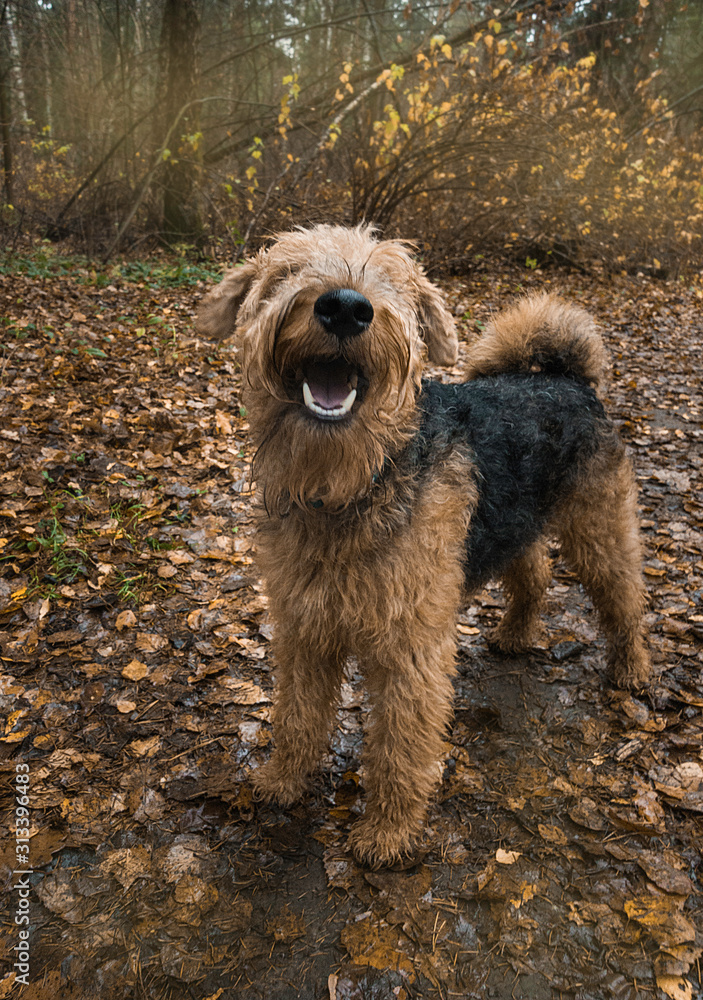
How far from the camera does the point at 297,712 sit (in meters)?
2.54

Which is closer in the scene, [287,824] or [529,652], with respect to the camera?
[287,824]

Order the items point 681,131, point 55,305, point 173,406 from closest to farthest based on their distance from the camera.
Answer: point 173,406
point 55,305
point 681,131

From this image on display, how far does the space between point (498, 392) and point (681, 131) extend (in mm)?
16056

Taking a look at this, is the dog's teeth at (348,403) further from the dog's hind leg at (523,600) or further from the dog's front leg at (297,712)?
the dog's hind leg at (523,600)

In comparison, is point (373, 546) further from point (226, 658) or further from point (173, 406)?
point (173, 406)

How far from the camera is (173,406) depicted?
5.43 metres

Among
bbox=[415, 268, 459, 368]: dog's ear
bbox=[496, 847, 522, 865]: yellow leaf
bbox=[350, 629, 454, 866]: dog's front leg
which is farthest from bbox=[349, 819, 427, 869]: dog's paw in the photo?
bbox=[415, 268, 459, 368]: dog's ear

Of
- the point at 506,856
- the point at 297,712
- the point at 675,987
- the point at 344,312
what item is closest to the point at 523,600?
the point at 506,856

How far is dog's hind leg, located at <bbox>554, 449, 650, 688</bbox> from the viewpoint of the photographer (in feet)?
Answer: 9.78

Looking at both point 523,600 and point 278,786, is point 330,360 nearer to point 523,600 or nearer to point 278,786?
point 278,786

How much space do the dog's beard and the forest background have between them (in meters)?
6.89

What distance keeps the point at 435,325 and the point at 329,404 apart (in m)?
0.70

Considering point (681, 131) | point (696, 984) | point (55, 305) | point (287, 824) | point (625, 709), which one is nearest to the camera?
point (696, 984)

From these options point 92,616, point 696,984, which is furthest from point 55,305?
point 696,984
